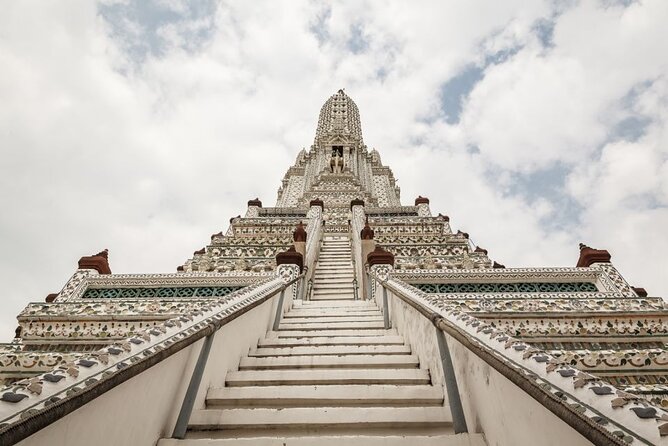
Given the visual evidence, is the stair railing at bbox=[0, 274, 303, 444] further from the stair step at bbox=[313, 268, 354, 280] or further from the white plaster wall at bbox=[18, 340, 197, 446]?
the stair step at bbox=[313, 268, 354, 280]

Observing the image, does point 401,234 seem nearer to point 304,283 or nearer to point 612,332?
point 304,283

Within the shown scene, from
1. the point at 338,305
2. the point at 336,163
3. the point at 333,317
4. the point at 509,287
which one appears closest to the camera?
the point at 333,317

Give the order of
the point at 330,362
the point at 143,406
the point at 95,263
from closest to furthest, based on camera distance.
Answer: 1. the point at 143,406
2. the point at 330,362
3. the point at 95,263

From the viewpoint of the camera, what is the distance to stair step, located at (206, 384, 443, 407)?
2508 millimetres

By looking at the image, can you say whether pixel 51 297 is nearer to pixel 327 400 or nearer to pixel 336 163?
pixel 327 400

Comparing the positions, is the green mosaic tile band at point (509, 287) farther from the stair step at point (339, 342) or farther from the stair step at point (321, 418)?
the stair step at point (321, 418)

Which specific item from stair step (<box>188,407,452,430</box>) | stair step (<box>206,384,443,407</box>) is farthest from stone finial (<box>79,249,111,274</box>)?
stair step (<box>188,407,452,430</box>)

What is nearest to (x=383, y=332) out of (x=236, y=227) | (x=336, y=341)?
(x=336, y=341)

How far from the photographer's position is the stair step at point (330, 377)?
2.83 metres

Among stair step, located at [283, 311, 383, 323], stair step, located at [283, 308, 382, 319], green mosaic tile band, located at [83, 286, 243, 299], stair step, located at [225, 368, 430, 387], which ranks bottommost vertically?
stair step, located at [225, 368, 430, 387]

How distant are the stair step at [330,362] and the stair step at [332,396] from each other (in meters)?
0.51

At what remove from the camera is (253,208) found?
14258mm

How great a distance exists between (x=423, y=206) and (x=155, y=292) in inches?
390

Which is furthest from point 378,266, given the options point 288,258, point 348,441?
point 348,441
